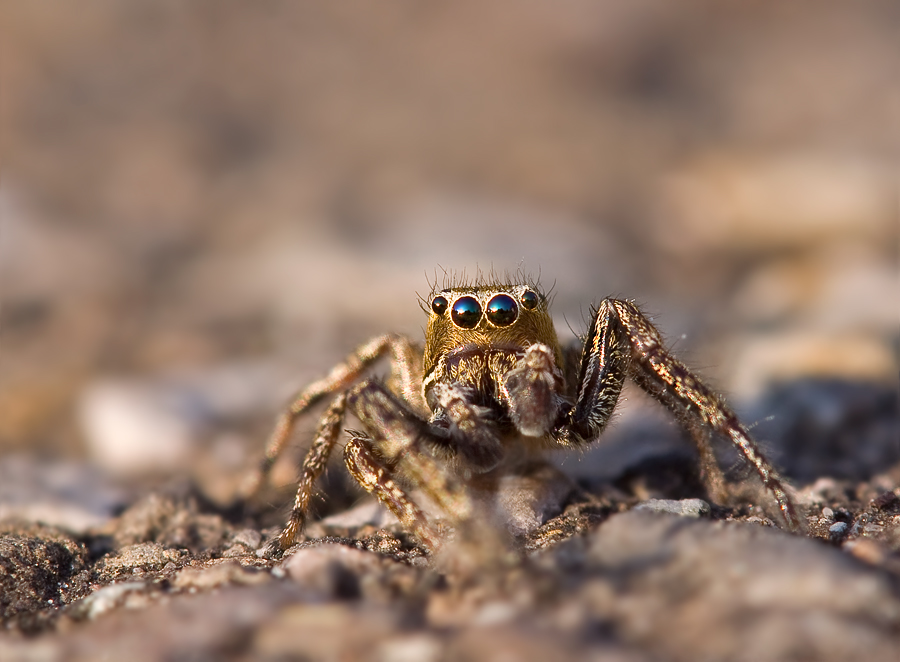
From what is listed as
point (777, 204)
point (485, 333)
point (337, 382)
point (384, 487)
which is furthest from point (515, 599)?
point (777, 204)

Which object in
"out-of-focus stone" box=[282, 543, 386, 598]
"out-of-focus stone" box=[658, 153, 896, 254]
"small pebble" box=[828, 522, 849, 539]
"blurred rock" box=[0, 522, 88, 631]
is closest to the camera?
"out-of-focus stone" box=[282, 543, 386, 598]

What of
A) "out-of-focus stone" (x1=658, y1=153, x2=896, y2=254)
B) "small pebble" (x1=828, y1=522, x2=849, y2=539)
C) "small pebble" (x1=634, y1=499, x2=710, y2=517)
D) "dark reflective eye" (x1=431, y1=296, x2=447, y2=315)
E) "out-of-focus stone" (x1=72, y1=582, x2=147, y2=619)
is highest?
"out-of-focus stone" (x1=658, y1=153, x2=896, y2=254)

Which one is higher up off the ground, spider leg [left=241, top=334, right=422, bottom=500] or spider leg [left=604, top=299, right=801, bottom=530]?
spider leg [left=241, top=334, right=422, bottom=500]

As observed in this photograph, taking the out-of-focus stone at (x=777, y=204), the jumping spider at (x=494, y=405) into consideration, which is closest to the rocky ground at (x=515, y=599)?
the jumping spider at (x=494, y=405)

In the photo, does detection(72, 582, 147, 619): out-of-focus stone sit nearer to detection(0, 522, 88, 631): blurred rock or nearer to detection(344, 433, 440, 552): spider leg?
detection(0, 522, 88, 631): blurred rock

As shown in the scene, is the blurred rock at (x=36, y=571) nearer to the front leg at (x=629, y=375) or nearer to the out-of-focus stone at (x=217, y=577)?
the out-of-focus stone at (x=217, y=577)

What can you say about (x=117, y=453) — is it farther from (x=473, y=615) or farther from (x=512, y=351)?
(x=473, y=615)

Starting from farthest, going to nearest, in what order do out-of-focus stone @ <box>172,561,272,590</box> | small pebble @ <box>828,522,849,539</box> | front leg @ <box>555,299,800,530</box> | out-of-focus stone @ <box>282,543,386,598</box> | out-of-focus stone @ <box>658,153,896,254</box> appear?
out-of-focus stone @ <box>658,153,896,254</box>, front leg @ <box>555,299,800,530</box>, small pebble @ <box>828,522,849,539</box>, out-of-focus stone @ <box>172,561,272,590</box>, out-of-focus stone @ <box>282,543,386,598</box>

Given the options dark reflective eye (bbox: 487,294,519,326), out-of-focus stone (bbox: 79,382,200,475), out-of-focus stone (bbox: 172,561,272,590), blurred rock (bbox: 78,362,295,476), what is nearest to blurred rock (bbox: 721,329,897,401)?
dark reflective eye (bbox: 487,294,519,326)

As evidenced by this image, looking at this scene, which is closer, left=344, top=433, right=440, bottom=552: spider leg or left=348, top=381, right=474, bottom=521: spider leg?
left=348, top=381, right=474, bottom=521: spider leg
